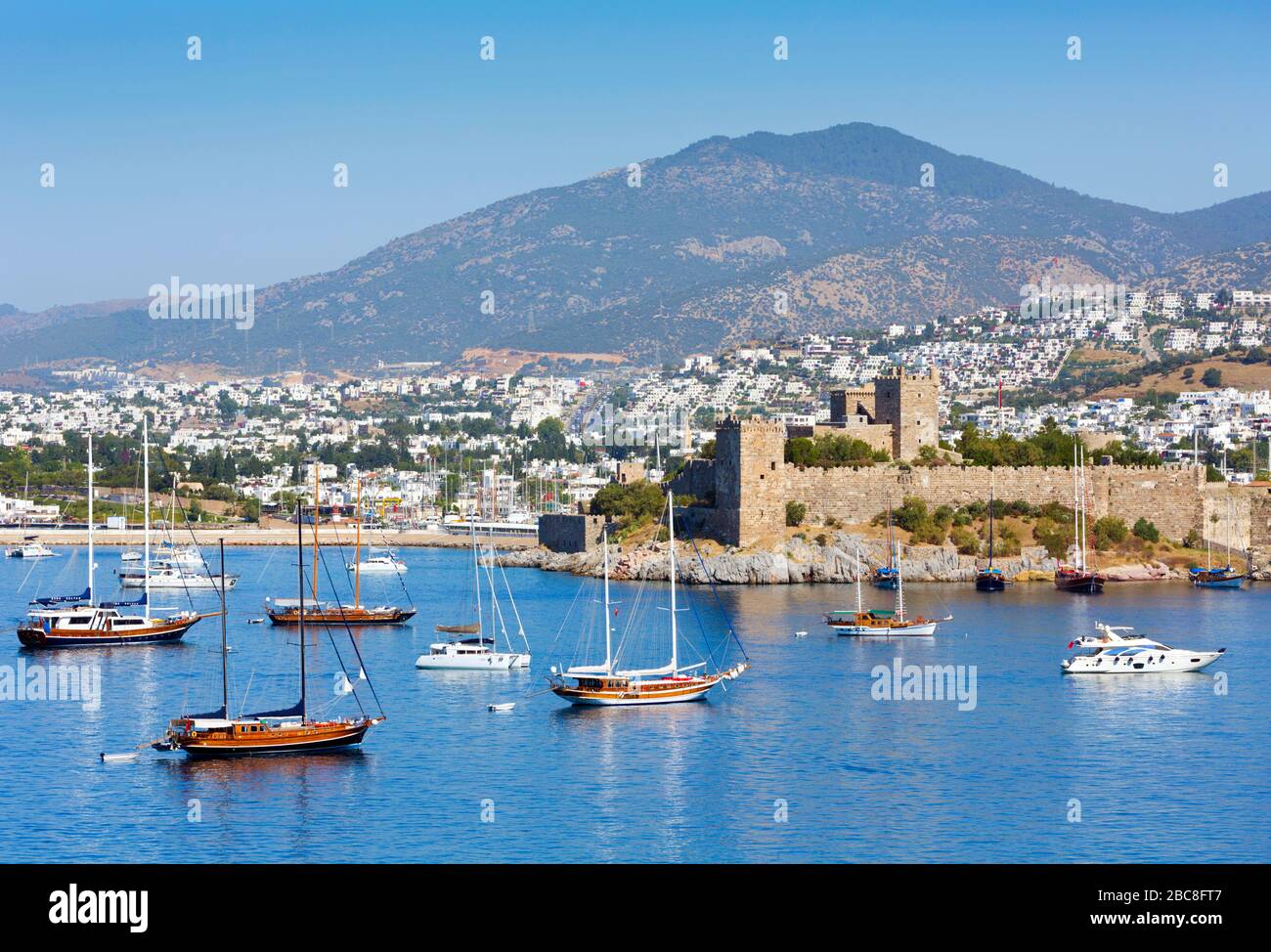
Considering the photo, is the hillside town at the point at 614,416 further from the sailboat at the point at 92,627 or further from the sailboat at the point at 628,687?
the sailboat at the point at 628,687

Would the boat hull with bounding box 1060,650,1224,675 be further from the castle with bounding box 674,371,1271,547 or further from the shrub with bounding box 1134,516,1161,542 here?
the shrub with bounding box 1134,516,1161,542

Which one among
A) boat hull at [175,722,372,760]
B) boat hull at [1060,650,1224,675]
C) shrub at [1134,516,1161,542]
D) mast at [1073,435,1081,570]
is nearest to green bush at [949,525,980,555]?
mast at [1073,435,1081,570]

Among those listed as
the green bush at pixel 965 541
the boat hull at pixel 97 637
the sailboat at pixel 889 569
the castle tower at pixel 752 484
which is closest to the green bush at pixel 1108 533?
the green bush at pixel 965 541

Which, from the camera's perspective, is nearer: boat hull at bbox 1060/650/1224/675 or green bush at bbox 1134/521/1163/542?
boat hull at bbox 1060/650/1224/675

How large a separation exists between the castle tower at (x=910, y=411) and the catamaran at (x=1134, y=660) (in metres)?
20.7

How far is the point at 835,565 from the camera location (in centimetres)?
4753

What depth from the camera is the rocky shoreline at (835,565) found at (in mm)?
46625

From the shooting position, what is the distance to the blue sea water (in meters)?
17.8

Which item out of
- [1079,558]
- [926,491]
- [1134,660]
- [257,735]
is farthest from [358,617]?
[1079,558]

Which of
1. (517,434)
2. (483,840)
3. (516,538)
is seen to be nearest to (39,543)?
(516,538)

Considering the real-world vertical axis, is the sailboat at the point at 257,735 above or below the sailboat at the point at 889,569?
below

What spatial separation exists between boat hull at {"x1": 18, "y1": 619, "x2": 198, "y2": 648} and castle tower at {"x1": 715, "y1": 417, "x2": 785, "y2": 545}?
54.4 feet

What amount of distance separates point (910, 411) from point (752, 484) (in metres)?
6.94

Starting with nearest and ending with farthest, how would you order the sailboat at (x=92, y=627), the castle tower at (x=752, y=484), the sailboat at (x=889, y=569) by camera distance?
the sailboat at (x=92, y=627)
the sailboat at (x=889, y=569)
the castle tower at (x=752, y=484)
